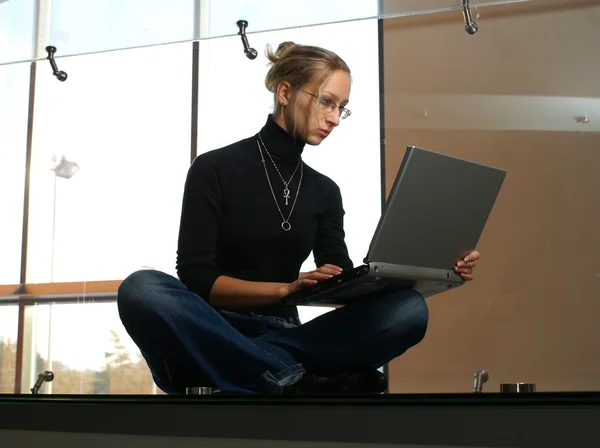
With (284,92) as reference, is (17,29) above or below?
above

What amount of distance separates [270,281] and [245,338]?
10.1 inches

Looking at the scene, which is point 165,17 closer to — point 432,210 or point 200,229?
point 200,229

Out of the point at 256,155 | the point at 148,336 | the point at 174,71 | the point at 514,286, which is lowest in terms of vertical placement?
the point at 148,336

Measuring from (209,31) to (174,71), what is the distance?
20 centimetres

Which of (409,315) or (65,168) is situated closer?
(409,315)

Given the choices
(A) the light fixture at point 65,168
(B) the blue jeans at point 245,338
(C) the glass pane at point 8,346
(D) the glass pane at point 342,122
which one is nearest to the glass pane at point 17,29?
(A) the light fixture at point 65,168

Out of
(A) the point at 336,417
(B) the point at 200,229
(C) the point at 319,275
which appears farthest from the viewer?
(B) the point at 200,229

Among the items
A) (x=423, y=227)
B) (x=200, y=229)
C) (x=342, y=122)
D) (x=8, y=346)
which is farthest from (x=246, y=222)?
(x=8, y=346)

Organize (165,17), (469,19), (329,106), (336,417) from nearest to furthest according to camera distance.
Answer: (336,417) → (329,106) → (469,19) → (165,17)

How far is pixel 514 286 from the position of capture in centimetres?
205

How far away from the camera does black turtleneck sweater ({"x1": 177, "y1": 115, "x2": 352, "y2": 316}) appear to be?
1.69 metres

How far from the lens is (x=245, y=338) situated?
1.52m

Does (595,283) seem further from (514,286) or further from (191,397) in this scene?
(191,397)

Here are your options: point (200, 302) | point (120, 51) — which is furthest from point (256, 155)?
point (120, 51)
